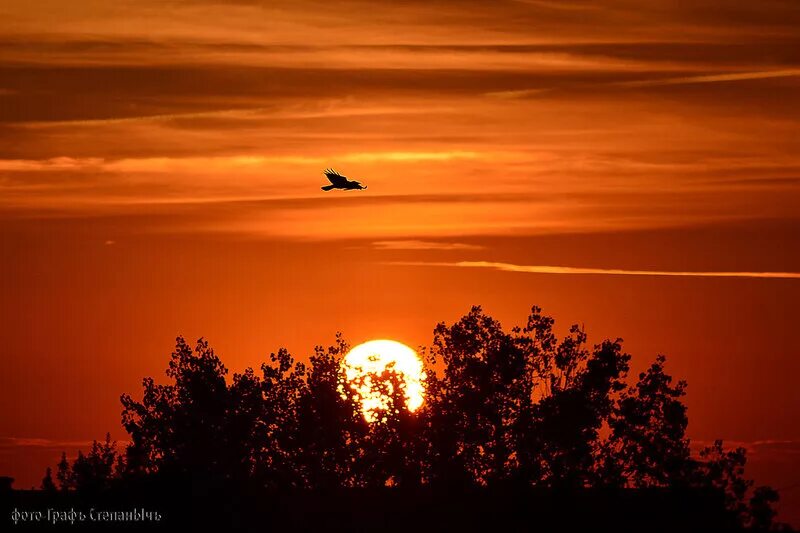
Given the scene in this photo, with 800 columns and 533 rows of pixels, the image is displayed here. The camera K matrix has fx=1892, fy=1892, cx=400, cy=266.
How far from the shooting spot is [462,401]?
8706 cm

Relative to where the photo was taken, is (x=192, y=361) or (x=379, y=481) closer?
(x=379, y=481)

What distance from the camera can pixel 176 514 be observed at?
246ft

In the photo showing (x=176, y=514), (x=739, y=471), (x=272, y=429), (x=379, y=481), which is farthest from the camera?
(x=272, y=429)

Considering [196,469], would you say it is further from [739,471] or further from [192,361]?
[739,471]

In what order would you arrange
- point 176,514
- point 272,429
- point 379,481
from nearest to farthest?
point 176,514, point 379,481, point 272,429

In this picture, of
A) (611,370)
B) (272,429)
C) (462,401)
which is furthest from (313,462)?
(611,370)

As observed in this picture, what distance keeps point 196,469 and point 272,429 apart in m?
6.98

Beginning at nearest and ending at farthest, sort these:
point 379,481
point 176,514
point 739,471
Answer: point 176,514, point 739,471, point 379,481

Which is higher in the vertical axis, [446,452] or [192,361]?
[192,361]

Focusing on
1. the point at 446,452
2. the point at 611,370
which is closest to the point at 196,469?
the point at 446,452

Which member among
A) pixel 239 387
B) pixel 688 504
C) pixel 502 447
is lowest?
pixel 688 504

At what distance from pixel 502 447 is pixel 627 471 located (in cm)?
588

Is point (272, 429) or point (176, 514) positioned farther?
point (272, 429)

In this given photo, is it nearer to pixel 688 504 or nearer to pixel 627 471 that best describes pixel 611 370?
pixel 627 471
